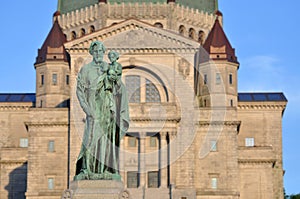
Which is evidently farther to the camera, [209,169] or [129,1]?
[129,1]

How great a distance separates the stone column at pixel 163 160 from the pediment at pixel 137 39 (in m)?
7.49

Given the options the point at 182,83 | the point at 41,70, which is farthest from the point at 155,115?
the point at 41,70

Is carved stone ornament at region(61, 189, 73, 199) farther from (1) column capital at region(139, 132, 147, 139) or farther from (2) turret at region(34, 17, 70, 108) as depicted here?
(2) turret at region(34, 17, 70, 108)

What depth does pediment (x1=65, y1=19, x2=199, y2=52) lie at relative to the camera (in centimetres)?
6359

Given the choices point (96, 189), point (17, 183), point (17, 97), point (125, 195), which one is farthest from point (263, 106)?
point (125, 195)

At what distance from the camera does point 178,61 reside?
64125 millimetres

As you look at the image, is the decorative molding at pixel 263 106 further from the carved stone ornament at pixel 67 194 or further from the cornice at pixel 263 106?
the carved stone ornament at pixel 67 194

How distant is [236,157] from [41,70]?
68.1 ft

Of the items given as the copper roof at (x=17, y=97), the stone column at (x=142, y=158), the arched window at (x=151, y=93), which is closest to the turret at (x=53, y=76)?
the copper roof at (x=17, y=97)

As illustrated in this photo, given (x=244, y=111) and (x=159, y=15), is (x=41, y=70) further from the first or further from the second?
(x=244, y=111)

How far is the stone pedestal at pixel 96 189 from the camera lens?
1516 cm

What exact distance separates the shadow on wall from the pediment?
44.5 ft

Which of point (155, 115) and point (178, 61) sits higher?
point (178, 61)

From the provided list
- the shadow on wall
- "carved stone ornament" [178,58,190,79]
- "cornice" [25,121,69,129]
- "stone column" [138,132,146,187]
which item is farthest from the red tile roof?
the shadow on wall
